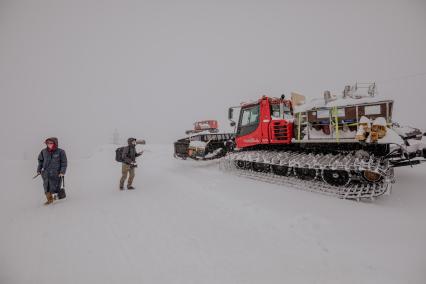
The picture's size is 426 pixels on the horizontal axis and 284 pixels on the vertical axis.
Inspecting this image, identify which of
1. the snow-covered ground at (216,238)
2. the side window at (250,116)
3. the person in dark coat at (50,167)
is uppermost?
the side window at (250,116)

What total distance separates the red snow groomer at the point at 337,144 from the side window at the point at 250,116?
58mm

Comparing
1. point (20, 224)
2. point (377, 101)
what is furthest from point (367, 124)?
point (20, 224)

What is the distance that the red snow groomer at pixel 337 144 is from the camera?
17.3ft

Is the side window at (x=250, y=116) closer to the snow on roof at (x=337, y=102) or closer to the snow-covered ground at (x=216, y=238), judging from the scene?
the snow on roof at (x=337, y=102)

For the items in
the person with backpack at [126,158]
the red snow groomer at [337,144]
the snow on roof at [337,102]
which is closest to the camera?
the red snow groomer at [337,144]

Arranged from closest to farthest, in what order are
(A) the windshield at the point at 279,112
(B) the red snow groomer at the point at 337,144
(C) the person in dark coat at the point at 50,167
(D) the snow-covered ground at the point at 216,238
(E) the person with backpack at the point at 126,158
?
(D) the snow-covered ground at the point at 216,238 → (B) the red snow groomer at the point at 337,144 → (C) the person in dark coat at the point at 50,167 → (E) the person with backpack at the point at 126,158 → (A) the windshield at the point at 279,112

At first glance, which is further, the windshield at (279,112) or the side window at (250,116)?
the side window at (250,116)

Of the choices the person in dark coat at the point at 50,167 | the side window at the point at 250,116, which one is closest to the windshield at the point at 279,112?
the side window at the point at 250,116

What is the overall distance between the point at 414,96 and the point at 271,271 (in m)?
37.5

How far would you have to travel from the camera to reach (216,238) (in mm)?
3619

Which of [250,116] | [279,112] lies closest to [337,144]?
[279,112]

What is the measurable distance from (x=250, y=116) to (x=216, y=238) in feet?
20.4

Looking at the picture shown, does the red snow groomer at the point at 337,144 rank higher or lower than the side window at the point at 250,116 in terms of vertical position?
lower

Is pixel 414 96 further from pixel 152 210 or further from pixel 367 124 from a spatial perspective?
pixel 152 210
